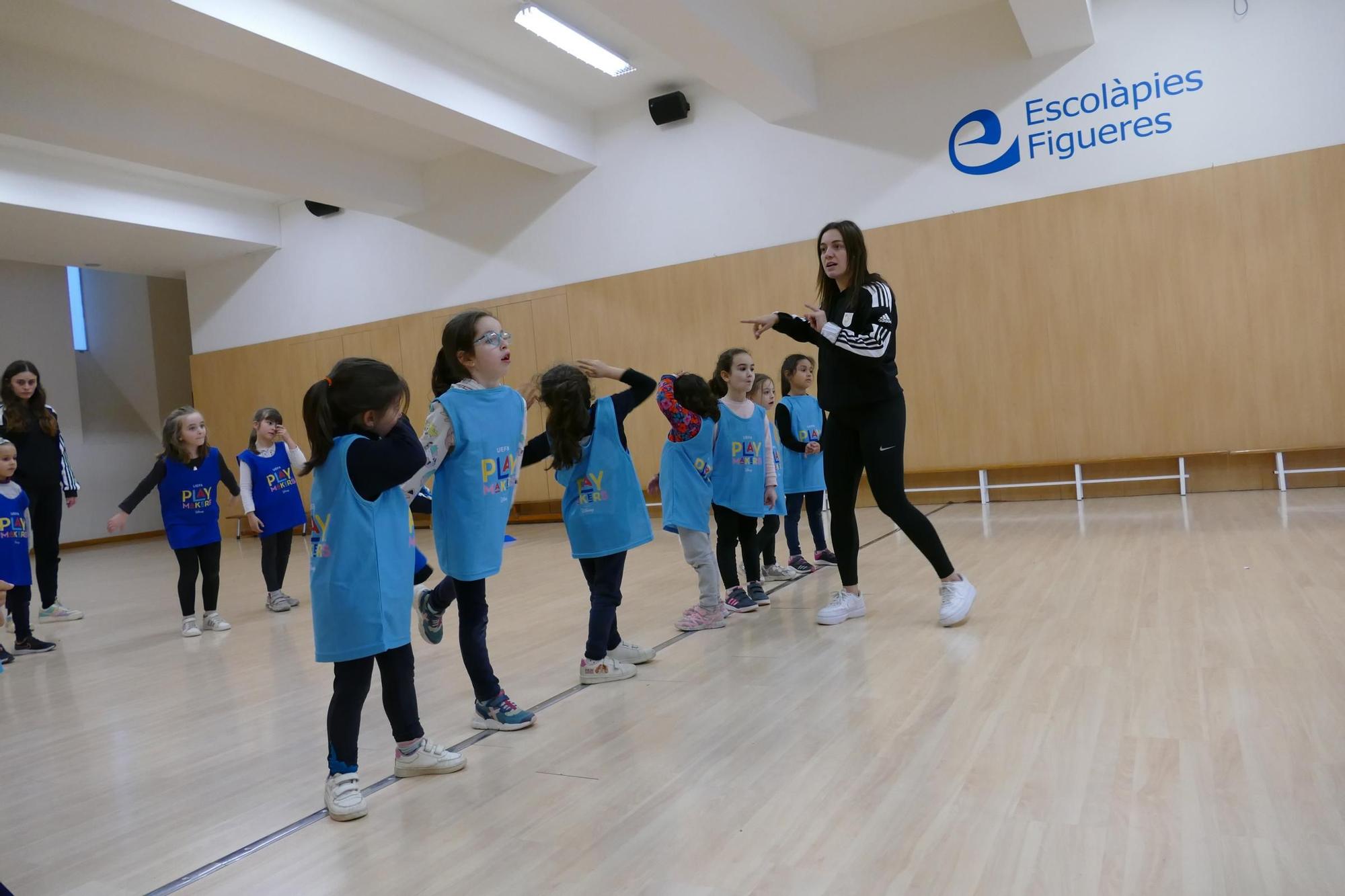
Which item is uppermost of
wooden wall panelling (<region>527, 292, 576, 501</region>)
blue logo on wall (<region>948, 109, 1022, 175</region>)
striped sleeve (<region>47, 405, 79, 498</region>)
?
blue logo on wall (<region>948, 109, 1022, 175</region>)

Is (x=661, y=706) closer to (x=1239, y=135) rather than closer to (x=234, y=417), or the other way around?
(x=1239, y=135)

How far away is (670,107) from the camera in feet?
27.2

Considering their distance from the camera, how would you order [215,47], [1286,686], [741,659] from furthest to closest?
[215,47] → [741,659] → [1286,686]

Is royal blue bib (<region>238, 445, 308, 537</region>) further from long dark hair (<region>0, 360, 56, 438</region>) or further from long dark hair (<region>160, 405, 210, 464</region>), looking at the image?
long dark hair (<region>0, 360, 56, 438</region>)

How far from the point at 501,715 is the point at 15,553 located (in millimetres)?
3163

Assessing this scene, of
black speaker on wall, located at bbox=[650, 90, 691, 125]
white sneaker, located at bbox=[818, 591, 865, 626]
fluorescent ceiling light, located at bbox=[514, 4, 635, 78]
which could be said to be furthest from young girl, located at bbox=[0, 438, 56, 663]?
black speaker on wall, located at bbox=[650, 90, 691, 125]

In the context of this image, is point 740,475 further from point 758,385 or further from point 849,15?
point 849,15

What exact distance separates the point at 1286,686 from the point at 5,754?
11.9 ft

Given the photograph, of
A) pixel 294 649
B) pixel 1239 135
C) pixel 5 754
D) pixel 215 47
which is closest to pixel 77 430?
pixel 215 47

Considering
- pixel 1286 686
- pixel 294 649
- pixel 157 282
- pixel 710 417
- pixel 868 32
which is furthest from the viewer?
pixel 157 282

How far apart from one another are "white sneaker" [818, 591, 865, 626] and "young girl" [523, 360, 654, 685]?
2.79 ft

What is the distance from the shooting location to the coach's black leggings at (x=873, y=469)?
10.7 feet

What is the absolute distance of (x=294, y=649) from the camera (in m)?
4.04

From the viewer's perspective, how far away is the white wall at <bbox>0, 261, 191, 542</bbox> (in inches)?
439
